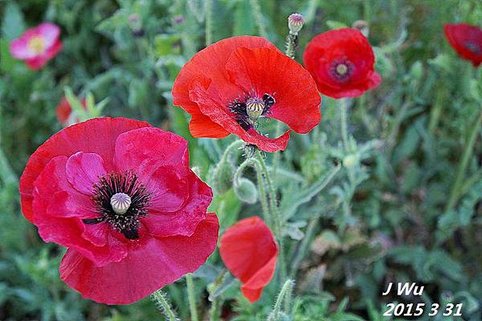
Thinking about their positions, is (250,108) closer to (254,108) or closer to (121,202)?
(254,108)

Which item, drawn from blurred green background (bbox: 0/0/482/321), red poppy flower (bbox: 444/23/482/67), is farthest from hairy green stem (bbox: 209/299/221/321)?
red poppy flower (bbox: 444/23/482/67)

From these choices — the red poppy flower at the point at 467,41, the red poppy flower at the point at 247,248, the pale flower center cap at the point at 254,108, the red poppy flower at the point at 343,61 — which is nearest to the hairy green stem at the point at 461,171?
the red poppy flower at the point at 467,41

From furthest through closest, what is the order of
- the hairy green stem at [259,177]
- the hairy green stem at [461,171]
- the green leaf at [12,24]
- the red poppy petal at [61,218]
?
the green leaf at [12,24]
the hairy green stem at [461,171]
the hairy green stem at [259,177]
the red poppy petal at [61,218]

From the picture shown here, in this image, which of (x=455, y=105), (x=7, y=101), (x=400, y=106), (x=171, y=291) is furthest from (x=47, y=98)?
(x=455, y=105)

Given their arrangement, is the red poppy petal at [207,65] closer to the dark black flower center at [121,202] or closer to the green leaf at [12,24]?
the dark black flower center at [121,202]

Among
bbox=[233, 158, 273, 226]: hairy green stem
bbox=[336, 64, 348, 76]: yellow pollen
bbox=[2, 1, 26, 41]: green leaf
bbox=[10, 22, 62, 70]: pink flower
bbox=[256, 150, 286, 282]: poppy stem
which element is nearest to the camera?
bbox=[233, 158, 273, 226]: hairy green stem

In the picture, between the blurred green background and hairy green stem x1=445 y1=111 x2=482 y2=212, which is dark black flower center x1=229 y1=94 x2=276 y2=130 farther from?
hairy green stem x1=445 y1=111 x2=482 y2=212
